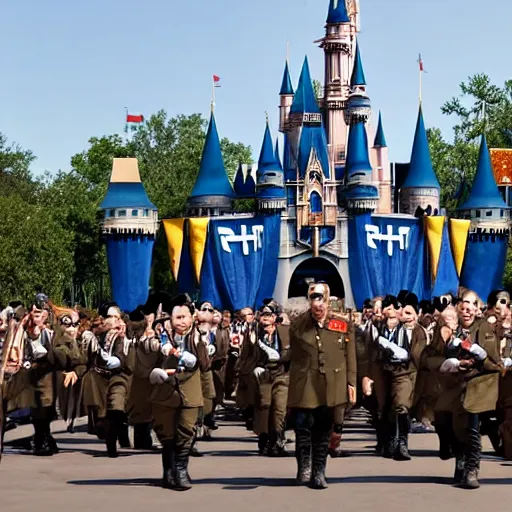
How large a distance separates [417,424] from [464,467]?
807cm

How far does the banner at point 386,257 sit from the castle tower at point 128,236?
7698mm

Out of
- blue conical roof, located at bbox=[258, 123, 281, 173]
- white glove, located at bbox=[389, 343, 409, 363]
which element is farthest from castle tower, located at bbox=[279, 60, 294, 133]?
white glove, located at bbox=[389, 343, 409, 363]

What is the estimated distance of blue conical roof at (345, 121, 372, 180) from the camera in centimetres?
5478

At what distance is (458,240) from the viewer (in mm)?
54000

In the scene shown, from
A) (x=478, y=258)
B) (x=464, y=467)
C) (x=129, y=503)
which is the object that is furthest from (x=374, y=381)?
(x=478, y=258)

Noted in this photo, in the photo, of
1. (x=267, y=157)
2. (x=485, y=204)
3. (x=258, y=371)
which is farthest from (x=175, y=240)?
(x=258, y=371)

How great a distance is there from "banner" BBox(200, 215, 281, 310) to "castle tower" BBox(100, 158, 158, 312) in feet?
7.90

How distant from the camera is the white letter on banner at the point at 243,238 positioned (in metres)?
51.7

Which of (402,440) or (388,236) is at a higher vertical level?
(388,236)

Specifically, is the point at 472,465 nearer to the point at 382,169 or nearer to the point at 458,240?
the point at 458,240

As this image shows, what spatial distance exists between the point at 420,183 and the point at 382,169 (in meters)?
4.84

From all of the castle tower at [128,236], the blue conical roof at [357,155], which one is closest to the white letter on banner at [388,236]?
the blue conical roof at [357,155]

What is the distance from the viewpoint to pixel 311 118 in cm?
5606

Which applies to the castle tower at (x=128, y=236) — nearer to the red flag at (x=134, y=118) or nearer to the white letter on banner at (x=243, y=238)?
the white letter on banner at (x=243, y=238)
